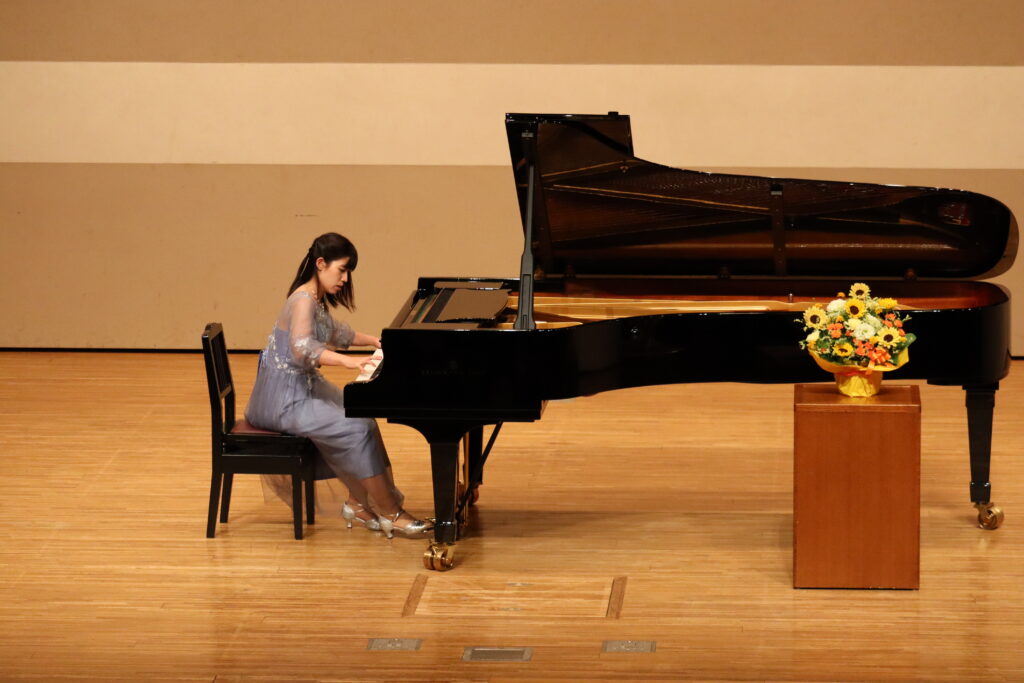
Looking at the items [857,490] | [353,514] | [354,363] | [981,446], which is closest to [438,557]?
[353,514]

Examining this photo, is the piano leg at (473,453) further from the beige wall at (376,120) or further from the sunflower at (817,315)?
the beige wall at (376,120)

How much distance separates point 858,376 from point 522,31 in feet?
12.5

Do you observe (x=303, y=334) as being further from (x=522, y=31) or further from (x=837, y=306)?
(x=522, y=31)

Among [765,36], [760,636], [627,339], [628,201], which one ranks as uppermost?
[765,36]

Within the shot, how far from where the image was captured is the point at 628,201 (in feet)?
15.9

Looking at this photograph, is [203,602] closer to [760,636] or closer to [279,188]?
[760,636]

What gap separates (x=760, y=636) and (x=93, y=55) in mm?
5355

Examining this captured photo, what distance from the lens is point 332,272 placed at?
4.58m

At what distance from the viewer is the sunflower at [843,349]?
4.05 m

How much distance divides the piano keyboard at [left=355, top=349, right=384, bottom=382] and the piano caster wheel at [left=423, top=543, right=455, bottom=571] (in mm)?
581

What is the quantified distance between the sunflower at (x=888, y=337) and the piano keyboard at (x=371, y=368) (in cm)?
150

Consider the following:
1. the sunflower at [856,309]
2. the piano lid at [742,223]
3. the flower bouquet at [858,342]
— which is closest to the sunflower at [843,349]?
the flower bouquet at [858,342]

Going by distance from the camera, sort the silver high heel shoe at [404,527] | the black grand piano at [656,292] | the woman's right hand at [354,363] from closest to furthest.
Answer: the black grand piano at [656,292] < the woman's right hand at [354,363] < the silver high heel shoe at [404,527]

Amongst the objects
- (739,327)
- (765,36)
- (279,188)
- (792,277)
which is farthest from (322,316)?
(765,36)
